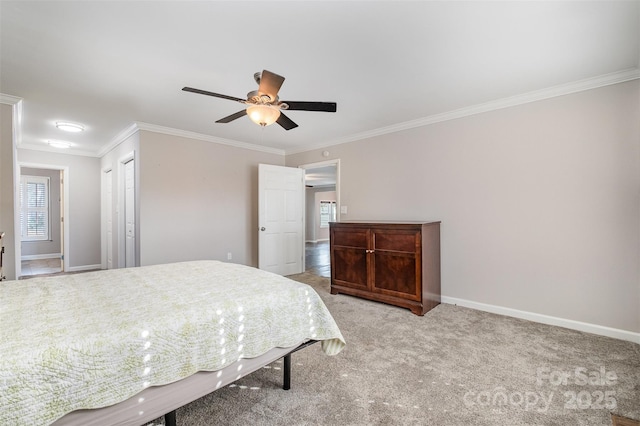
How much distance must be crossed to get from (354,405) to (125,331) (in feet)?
4.31

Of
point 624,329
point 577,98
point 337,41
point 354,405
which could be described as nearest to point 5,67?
point 337,41

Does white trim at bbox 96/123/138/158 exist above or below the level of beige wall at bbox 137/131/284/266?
above

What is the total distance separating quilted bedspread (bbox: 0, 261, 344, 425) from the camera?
92 cm

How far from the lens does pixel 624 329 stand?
2.57 m

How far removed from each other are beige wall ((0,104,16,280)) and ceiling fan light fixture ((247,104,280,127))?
8.98 feet

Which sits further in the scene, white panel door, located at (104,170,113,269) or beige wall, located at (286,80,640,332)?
white panel door, located at (104,170,113,269)

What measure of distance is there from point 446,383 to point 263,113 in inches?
90.0

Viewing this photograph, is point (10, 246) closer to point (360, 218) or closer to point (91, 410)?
point (91, 410)

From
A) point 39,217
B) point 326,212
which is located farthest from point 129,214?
point 326,212

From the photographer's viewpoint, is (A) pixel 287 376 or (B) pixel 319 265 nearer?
(A) pixel 287 376

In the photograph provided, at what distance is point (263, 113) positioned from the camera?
220 cm

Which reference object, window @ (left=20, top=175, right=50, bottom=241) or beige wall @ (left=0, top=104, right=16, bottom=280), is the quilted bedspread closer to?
beige wall @ (left=0, top=104, right=16, bottom=280)

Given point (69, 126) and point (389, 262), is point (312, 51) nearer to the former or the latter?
point (389, 262)

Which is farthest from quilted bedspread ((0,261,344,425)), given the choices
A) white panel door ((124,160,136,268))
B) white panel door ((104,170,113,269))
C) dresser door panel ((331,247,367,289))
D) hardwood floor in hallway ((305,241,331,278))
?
white panel door ((104,170,113,269))
